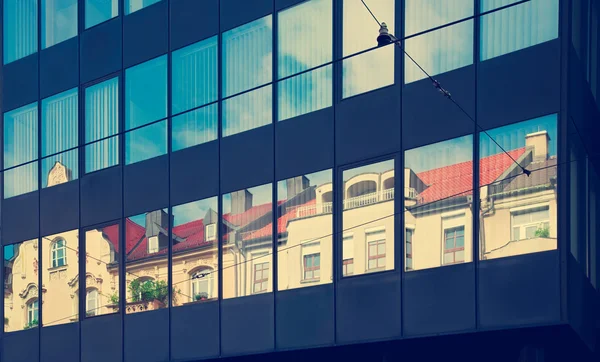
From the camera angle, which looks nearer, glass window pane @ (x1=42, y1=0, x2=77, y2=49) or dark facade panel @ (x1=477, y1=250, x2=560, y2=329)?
dark facade panel @ (x1=477, y1=250, x2=560, y2=329)

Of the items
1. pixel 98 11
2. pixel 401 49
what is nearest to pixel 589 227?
pixel 401 49

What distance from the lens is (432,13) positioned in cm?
2188

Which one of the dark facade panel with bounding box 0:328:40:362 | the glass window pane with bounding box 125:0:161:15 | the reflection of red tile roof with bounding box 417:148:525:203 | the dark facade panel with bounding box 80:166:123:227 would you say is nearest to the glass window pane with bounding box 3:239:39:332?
the dark facade panel with bounding box 0:328:40:362

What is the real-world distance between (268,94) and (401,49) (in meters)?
3.69

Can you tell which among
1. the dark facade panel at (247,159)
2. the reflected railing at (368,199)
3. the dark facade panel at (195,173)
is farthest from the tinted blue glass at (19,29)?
the reflected railing at (368,199)

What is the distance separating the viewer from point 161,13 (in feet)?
88.7

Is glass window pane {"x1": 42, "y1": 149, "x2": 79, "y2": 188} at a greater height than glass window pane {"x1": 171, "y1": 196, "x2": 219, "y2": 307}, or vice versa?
glass window pane {"x1": 42, "y1": 149, "x2": 79, "y2": 188}

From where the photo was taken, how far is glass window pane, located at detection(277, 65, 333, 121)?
76.7 ft

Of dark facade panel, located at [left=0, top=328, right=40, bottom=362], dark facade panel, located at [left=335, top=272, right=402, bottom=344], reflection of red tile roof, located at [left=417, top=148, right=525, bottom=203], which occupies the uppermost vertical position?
reflection of red tile roof, located at [left=417, top=148, right=525, bottom=203]

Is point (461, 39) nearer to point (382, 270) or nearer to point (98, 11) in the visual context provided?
point (382, 270)

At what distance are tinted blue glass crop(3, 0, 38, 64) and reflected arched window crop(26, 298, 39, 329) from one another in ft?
22.2

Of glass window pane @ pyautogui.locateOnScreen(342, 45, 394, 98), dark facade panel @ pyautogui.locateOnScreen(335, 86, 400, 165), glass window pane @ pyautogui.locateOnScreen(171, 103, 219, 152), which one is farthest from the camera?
glass window pane @ pyautogui.locateOnScreen(171, 103, 219, 152)

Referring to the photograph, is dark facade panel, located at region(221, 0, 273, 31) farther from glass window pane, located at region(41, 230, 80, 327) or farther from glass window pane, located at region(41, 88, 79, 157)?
glass window pane, located at region(41, 230, 80, 327)

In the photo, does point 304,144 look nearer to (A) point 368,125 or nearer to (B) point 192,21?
(A) point 368,125
